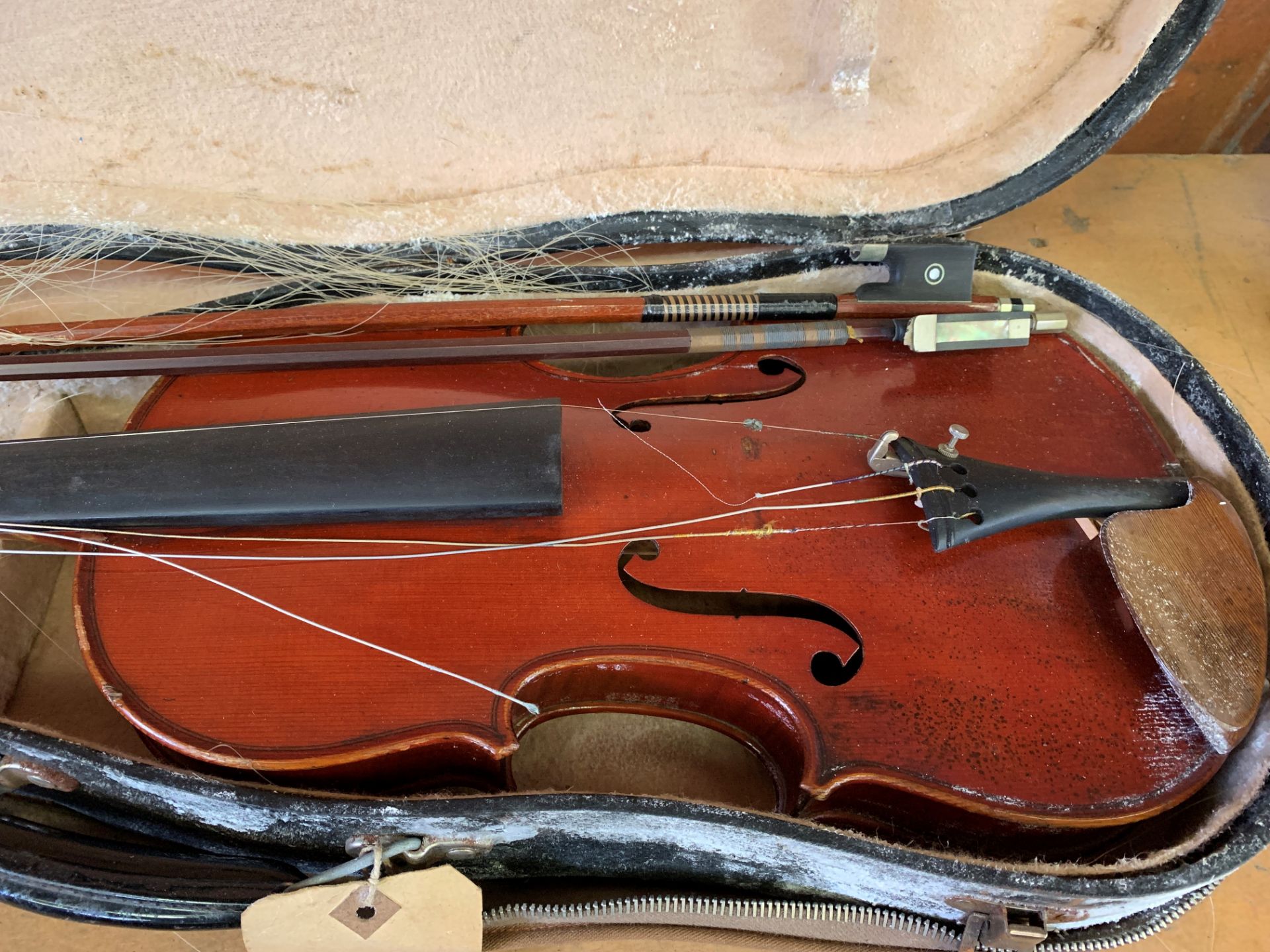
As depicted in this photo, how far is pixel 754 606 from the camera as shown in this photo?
1.15 metres

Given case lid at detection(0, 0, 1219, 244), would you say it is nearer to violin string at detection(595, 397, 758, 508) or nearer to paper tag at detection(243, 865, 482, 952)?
violin string at detection(595, 397, 758, 508)

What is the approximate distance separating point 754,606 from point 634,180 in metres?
0.76

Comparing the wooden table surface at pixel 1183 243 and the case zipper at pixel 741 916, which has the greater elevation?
the wooden table surface at pixel 1183 243

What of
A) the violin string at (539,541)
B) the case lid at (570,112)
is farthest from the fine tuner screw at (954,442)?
the case lid at (570,112)

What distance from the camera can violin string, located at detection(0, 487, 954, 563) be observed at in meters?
1.06

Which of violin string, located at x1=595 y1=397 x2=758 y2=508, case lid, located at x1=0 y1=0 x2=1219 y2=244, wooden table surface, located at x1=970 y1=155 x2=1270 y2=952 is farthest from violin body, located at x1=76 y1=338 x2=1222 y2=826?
wooden table surface, located at x1=970 y1=155 x2=1270 y2=952

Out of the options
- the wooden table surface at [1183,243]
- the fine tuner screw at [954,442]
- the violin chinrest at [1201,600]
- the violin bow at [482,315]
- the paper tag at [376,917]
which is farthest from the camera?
the wooden table surface at [1183,243]

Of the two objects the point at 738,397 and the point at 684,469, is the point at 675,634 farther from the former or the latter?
the point at 738,397

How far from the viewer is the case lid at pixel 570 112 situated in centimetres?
130

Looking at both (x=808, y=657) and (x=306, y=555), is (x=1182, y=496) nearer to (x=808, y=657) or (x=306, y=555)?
(x=808, y=657)

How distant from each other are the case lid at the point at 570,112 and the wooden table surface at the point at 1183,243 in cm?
59

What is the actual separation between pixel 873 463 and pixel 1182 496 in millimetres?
456

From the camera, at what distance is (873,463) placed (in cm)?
121

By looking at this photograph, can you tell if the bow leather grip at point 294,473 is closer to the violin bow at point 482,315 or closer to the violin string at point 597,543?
the violin string at point 597,543
